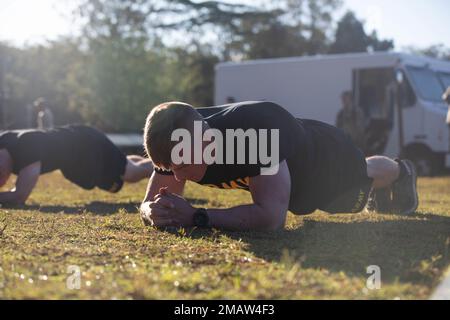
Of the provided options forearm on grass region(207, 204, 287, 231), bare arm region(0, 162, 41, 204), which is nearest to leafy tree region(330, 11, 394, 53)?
bare arm region(0, 162, 41, 204)

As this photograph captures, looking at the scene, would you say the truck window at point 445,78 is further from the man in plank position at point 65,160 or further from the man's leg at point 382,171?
the man's leg at point 382,171

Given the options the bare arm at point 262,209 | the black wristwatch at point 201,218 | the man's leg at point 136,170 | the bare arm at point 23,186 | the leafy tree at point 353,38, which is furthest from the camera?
the leafy tree at point 353,38

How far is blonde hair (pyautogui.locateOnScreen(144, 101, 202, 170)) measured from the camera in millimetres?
3785

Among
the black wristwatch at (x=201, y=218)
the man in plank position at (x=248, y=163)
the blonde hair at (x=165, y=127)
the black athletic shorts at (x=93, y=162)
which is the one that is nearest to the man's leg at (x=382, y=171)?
the man in plank position at (x=248, y=163)

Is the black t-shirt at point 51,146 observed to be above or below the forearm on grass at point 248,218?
below

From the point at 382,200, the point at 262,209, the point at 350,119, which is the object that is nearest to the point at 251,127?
the point at 262,209

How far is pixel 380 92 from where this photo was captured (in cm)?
1602

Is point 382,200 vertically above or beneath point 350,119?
above

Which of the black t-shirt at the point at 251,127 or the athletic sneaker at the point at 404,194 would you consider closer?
the black t-shirt at the point at 251,127

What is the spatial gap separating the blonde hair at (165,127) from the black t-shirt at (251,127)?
274mm

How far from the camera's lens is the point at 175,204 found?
420cm

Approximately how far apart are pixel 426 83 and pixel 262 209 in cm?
1267

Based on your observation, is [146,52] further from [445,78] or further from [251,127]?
[251,127]

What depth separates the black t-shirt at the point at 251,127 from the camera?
4035 mm
